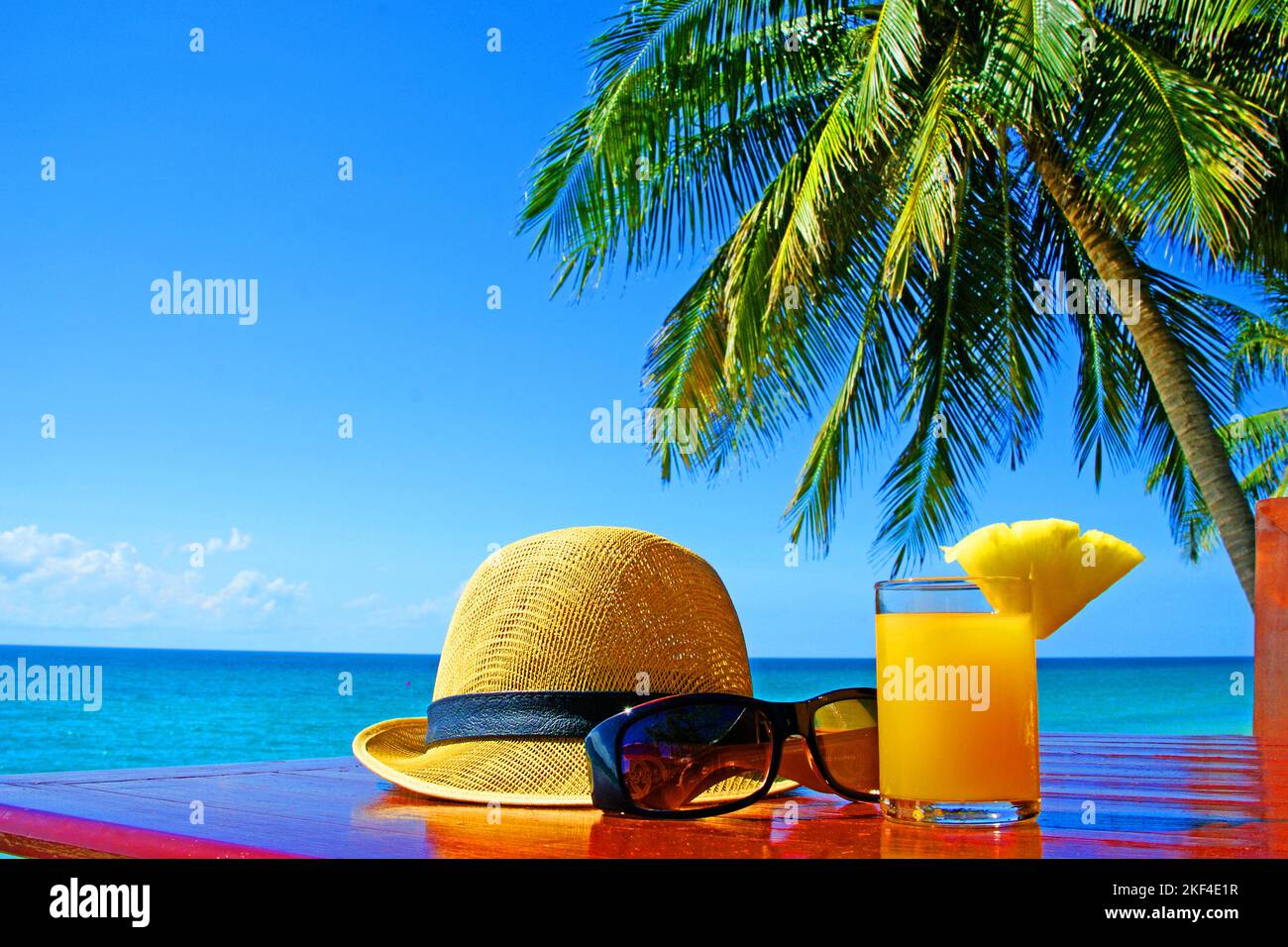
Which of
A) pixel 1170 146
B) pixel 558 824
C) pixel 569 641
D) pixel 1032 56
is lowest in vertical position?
pixel 558 824

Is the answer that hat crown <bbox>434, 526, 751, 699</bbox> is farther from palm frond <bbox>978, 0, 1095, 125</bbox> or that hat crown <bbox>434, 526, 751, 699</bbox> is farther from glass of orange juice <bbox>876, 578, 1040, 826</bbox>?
palm frond <bbox>978, 0, 1095, 125</bbox>

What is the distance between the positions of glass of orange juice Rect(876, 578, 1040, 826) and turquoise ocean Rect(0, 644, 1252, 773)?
12.7 m

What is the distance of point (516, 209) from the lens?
19.0 ft

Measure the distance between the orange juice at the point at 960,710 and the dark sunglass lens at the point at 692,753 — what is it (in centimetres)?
12

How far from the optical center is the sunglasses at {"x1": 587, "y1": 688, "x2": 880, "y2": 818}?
86 cm

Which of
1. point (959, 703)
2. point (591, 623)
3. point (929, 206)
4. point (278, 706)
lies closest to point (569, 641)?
point (591, 623)

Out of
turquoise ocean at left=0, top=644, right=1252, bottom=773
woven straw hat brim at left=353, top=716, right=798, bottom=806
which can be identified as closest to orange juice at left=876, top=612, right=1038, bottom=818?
woven straw hat brim at left=353, top=716, right=798, bottom=806

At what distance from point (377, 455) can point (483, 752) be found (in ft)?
128

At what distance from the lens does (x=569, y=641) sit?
1.11 meters

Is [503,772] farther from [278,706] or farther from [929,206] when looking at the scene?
[278,706]

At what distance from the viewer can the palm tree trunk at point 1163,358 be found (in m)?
4.84

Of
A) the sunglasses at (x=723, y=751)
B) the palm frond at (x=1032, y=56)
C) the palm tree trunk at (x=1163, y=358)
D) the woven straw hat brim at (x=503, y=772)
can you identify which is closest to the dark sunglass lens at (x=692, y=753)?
the sunglasses at (x=723, y=751)

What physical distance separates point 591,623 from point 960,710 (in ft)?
1.34
